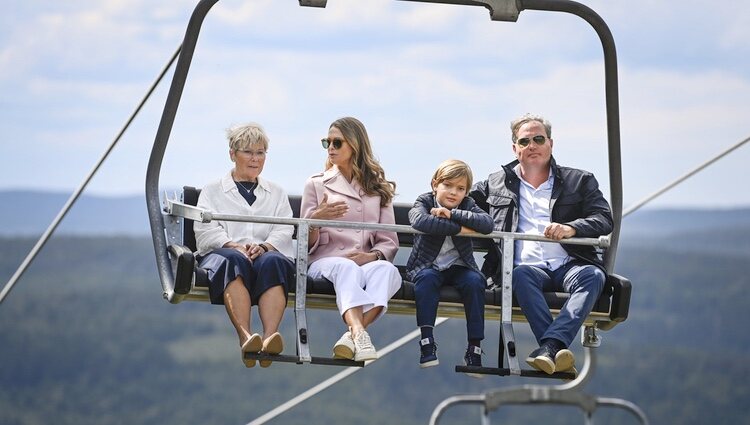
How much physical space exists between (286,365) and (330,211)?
51928 mm

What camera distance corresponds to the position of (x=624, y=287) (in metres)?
7.86

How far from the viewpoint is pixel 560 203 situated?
26.6ft

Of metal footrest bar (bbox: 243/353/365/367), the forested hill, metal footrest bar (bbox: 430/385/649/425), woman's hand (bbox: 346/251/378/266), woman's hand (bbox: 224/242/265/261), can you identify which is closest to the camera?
metal footrest bar (bbox: 430/385/649/425)

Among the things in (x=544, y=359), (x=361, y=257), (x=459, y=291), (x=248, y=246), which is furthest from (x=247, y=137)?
(x=544, y=359)

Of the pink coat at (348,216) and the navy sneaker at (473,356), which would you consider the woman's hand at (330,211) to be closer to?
the pink coat at (348,216)

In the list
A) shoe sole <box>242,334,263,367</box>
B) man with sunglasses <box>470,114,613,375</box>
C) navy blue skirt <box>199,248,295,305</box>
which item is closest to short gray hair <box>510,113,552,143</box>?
man with sunglasses <box>470,114,613,375</box>

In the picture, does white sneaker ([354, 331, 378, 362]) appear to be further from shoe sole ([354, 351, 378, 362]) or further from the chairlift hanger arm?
the chairlift hanger arm

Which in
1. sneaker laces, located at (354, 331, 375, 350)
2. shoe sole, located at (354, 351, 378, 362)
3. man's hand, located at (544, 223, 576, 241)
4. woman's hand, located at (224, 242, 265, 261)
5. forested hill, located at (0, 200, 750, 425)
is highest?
man's hand, located at (544, 223, 576, 241)

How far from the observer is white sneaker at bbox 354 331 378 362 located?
24.4ft

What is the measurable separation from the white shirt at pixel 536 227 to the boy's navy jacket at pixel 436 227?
28cm

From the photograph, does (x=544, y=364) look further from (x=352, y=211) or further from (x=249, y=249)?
(x=249, y=249)

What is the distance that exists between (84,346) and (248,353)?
56.0 meters

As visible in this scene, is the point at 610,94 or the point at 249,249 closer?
the point at 249,249

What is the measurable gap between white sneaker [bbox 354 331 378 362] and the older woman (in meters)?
0.34
